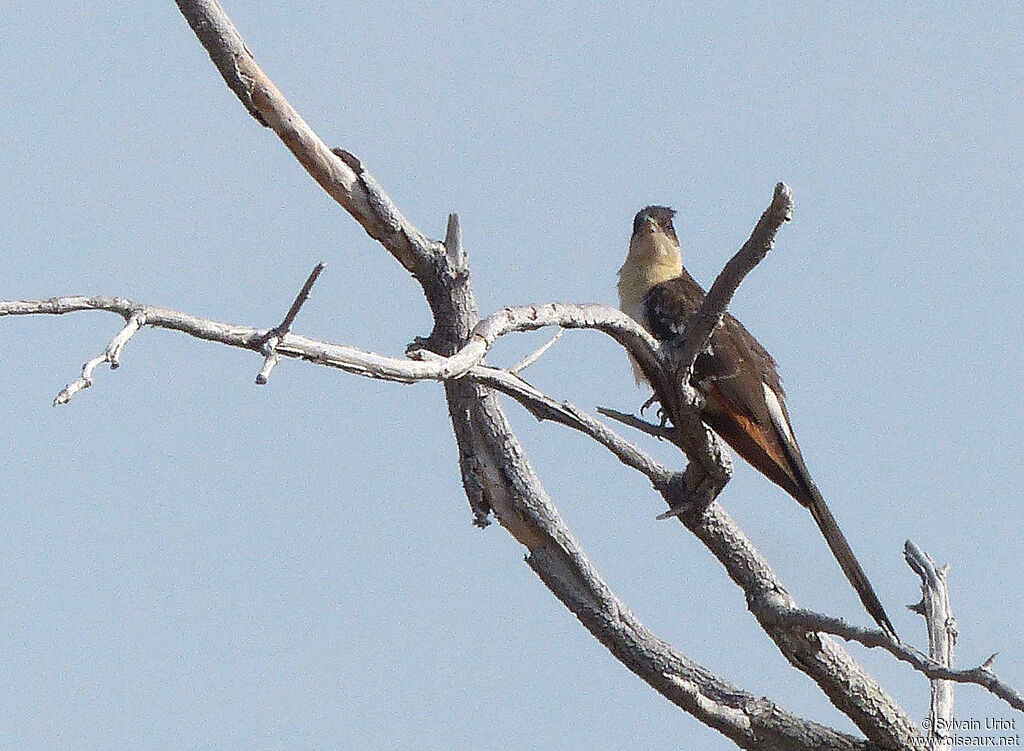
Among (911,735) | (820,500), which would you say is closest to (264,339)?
(820,500)

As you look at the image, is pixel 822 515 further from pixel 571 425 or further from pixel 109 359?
pixel 109 359

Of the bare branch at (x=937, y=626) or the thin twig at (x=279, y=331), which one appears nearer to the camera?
the thin twig at (x=279, y=331)

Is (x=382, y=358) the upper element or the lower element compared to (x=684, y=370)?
lower

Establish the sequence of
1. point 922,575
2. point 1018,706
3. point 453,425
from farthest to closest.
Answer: point 922,575
point 453,425
point 1018,706

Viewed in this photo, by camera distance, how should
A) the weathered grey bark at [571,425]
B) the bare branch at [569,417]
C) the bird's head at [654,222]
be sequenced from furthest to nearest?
the bird's head at [654,222] → the bare branch at [569,417] → the weathered grey bark at [571,425]

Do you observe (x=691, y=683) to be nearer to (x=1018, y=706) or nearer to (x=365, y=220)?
(x=1018, y=706)

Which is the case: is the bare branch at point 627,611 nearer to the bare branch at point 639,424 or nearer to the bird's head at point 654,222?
the bare branch at point 639,424

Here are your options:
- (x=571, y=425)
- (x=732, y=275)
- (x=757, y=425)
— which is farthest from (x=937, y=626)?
(x=732, y=275)

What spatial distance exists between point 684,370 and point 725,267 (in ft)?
1.57

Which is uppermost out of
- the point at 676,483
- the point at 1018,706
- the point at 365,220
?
the point at 365,220

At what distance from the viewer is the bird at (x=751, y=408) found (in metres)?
5.05

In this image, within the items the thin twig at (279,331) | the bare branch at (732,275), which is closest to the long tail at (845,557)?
the bare branch at (732,275)

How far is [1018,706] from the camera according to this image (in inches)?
145

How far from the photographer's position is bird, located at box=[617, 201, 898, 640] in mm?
5047
